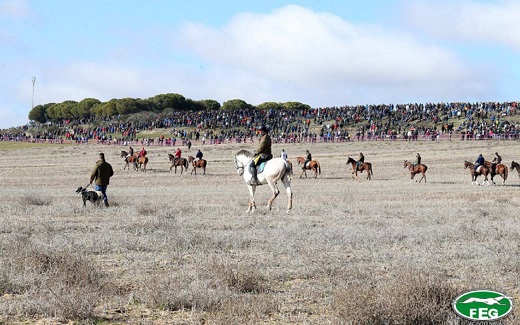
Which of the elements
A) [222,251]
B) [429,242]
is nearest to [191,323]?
[222,251]

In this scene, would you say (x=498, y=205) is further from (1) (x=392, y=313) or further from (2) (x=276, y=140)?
(2) (x=276, y=140)

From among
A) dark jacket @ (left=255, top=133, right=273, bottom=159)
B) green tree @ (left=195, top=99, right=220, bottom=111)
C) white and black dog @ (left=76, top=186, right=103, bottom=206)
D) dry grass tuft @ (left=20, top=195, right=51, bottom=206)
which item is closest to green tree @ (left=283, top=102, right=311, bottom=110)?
green tree @ (left=195, top=99, right=220, bottom=111)

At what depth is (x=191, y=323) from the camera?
7.27 metres

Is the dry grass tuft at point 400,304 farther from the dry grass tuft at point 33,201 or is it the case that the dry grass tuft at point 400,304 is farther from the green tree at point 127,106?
the green tree at point 127,106

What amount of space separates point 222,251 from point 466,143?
54.7 meters

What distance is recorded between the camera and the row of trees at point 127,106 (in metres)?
153

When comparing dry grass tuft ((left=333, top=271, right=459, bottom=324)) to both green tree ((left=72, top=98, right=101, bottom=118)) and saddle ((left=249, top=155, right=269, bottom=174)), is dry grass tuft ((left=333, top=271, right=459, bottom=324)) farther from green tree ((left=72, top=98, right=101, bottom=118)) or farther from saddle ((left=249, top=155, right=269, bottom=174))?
green tree ((left=72, top=98, right=101, bottom=118))

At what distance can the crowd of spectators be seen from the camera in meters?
68.8

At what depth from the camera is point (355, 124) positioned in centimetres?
8050

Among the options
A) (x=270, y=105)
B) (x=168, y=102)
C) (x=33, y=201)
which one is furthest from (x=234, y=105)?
(x=33, y=201)

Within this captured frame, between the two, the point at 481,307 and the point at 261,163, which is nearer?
the point at 481,307

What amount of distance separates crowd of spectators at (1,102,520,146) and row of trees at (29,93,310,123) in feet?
184

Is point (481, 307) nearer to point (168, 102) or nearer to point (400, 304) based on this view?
point (400, 304)

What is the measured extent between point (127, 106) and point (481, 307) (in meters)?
149
